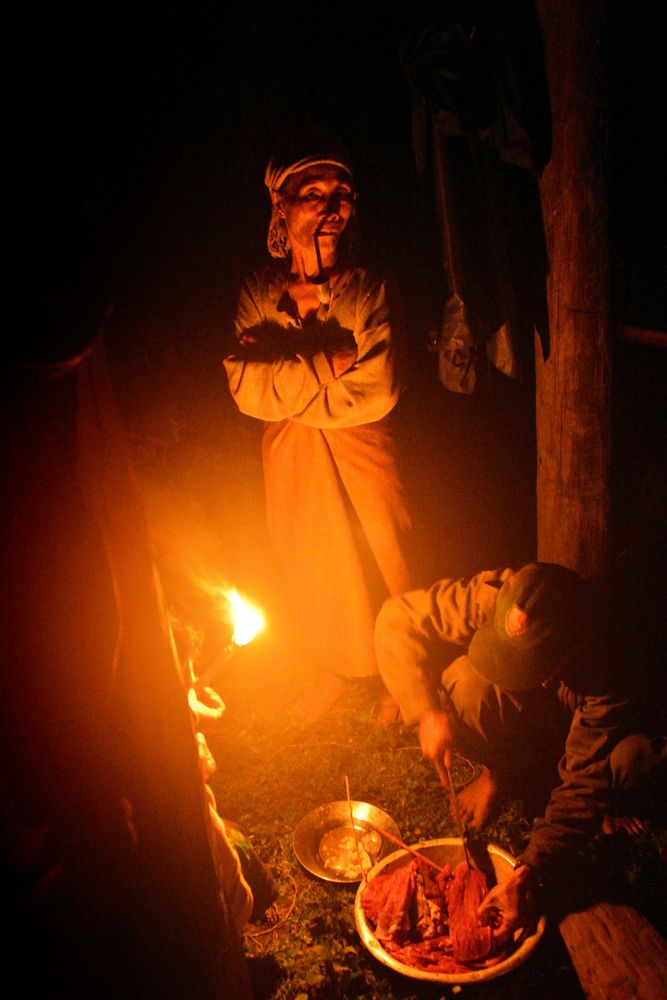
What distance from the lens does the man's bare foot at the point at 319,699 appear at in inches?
237

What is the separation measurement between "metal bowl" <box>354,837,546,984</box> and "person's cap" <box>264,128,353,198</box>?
4657 mm

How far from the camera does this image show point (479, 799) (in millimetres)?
4652

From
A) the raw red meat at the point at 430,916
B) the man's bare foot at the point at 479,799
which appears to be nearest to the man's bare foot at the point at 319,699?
the man's bare foot at the point at 479,799

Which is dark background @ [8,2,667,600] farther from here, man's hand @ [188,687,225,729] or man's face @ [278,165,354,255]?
man's hand @ [188,687,225,729]

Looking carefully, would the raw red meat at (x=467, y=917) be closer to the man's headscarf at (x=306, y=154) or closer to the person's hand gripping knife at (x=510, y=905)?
the person's hand gripping knife at (x=510, y=905)

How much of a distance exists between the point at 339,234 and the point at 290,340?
34.5 inches

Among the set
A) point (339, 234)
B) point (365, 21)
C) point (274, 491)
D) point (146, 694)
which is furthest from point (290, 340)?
point (146, 694)

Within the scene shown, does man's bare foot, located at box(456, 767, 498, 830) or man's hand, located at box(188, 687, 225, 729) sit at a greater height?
man's hand, located at box(188, 687, 225, 729)

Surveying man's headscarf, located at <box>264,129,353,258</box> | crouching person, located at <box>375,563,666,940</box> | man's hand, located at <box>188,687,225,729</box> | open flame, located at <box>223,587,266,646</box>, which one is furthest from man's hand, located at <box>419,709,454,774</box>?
man's headscarf, located at <box>264,129,353,258</box>

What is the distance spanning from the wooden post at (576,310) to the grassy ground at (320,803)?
1966mm

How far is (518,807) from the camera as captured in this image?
4.64m

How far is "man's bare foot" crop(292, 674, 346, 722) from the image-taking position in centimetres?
603

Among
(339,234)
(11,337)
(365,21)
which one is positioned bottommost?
(11,337)

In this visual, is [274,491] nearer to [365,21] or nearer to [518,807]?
[518,807]
